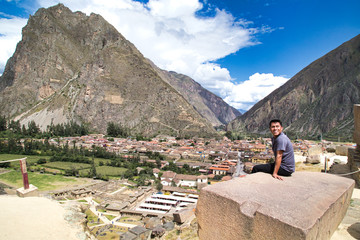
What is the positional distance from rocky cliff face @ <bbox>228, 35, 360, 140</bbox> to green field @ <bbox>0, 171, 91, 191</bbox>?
78557 mm

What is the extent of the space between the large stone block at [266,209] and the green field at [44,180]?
27.9 meters

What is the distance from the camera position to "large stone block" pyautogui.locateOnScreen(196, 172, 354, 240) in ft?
6.19

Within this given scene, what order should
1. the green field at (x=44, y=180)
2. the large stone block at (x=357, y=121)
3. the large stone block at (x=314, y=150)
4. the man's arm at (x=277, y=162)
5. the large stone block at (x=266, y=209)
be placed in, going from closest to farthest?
the large stone block at (x=266, y=209) < the man's arm at (x=277, y=162) < the large stone block at (x=357, y=121) < the large stone block at (x=314, y=150) < the green field at (x=44, y=180)

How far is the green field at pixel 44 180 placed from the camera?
85.0 feet

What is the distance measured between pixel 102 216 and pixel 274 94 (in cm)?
13608

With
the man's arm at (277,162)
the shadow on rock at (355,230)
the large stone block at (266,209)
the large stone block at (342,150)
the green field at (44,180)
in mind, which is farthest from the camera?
the green field at (44,180)

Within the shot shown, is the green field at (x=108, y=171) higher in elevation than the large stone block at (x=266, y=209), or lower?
lower

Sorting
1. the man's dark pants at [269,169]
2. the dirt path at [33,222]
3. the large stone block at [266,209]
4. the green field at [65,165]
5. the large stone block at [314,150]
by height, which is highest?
the man's dark pants at [269,169]

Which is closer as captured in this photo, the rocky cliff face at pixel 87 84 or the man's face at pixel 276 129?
the man's face at pixel 276 129

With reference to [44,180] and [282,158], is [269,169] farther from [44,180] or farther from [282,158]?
[44,180]

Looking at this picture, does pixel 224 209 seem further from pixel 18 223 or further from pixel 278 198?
pixel 18 223

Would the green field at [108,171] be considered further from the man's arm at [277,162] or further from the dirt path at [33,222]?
the man's arm at [277,162]

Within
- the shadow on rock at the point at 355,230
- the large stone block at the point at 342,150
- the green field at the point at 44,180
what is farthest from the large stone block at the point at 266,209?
the green field at the point at 44,180

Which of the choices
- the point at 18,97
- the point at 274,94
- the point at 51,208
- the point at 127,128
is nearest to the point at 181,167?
the point at 51,208
